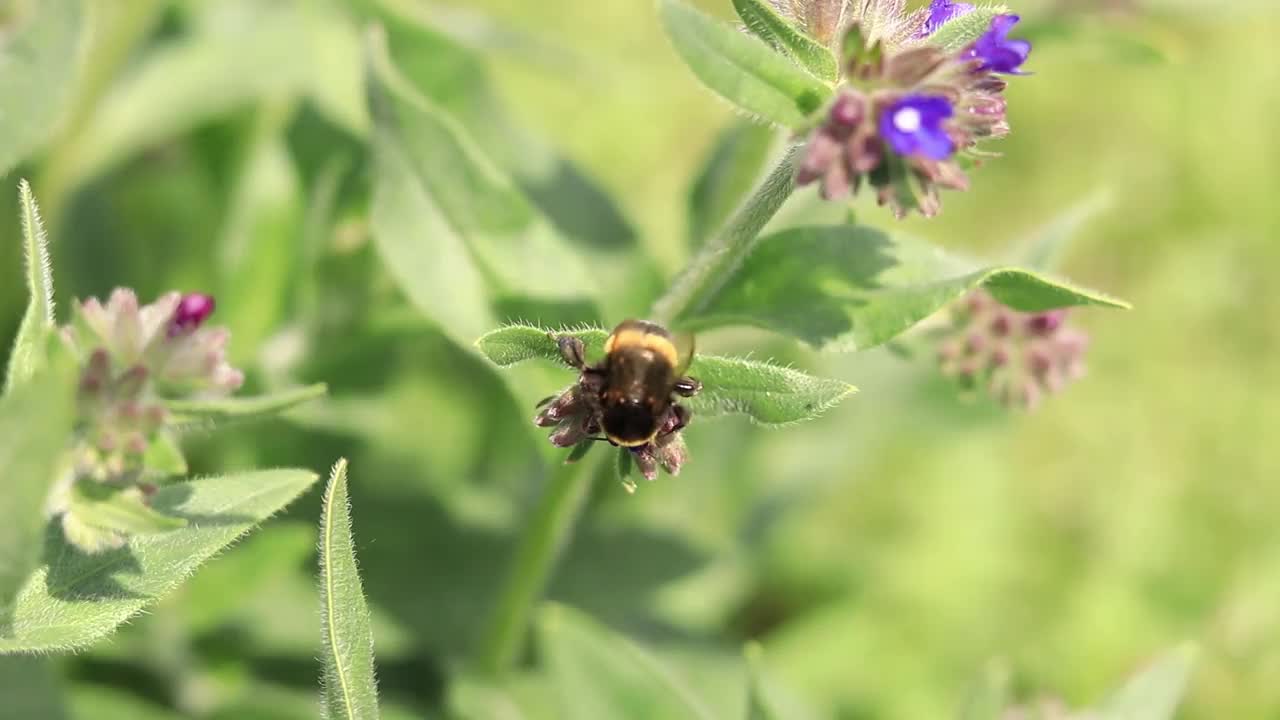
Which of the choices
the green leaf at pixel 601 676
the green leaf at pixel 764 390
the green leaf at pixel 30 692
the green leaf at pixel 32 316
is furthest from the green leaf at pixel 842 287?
the green leaf at pixel 30 692

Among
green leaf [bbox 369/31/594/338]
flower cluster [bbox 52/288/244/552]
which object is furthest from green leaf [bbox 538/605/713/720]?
flower cluster [bbox 52/288/244/552]

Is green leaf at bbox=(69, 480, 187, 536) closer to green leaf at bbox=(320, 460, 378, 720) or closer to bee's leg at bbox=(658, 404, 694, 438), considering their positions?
green leaf at bbox=(320, 460, 378, 720)

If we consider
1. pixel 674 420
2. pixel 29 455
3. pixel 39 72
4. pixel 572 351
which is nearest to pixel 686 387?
pixel 674 420

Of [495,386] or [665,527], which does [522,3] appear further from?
[665,527]

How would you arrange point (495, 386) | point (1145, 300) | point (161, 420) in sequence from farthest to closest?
1. point (1145, 300)
2. point (495, 386)
3. point (161, 420)

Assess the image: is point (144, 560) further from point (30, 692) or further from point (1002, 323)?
point (1002, 323)

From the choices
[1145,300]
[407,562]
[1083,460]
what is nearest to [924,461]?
[1083,460]

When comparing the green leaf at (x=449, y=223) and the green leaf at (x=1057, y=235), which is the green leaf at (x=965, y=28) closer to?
the green leaf at (x=1057, y=235)
